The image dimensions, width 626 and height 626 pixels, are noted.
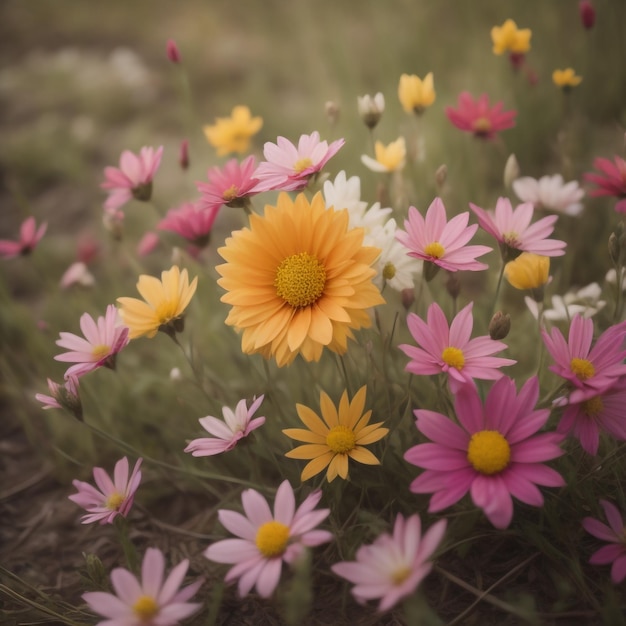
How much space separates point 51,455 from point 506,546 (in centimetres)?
118

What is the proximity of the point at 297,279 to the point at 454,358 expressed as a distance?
0.91 feet

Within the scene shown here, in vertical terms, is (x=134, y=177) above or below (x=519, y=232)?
above

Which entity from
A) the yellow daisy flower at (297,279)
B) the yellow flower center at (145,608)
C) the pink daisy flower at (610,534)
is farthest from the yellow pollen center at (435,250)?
the yellow flower center at (145,608)

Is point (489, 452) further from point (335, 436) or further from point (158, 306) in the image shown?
point (158, 306)

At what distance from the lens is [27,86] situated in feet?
11.6

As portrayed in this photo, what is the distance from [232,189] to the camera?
0.96 meters

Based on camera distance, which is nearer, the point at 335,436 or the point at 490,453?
the point at 490,453

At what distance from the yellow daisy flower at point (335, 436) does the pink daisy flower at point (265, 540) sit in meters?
0.06

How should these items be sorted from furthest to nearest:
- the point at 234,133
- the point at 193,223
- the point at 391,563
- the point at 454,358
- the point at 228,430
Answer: the point at 234,133
the point at 193,223
the point at 228,430
the point at 454,358
the point at 391,563

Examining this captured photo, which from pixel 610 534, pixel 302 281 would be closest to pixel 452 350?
pixel 302 281

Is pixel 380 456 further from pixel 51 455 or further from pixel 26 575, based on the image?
pixel 51 455

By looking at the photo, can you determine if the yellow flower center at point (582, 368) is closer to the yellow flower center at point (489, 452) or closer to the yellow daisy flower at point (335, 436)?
the yellow flower center at point (489, 452)

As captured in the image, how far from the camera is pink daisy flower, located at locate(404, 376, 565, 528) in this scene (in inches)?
28.7

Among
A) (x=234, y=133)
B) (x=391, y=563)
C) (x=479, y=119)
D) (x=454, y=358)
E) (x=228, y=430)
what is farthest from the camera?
(x=234, y=133)
